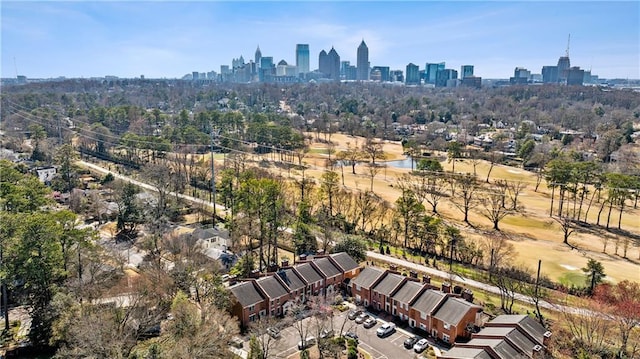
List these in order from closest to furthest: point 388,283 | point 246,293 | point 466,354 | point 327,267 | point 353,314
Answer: point 466,354 < point 246,293 < point 353,314 < point 388,283 < point 327,267

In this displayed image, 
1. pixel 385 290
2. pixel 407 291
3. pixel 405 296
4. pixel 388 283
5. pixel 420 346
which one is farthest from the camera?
pixel 388 283

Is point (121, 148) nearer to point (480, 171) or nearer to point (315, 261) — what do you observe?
point (315, 261)

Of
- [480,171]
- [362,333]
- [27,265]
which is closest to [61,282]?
[27,265]

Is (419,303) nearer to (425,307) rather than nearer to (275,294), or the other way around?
(425,307)

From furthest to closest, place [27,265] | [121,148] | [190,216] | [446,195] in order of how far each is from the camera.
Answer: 1. [121,148]
2. [446,195]
3. [190,216]
4. [27,265]

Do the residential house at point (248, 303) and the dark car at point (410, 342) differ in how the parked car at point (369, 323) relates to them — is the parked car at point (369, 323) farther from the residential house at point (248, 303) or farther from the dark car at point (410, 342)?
the residential house at point (248, 303)

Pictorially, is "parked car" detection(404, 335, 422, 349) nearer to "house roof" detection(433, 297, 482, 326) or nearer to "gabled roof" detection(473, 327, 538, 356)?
"house roof" detection(433, 297, 482, 326)

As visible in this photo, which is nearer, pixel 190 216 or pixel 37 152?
pixel 190 216

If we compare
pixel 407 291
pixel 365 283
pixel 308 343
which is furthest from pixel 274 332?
pixel 407 291
